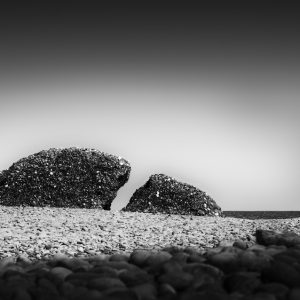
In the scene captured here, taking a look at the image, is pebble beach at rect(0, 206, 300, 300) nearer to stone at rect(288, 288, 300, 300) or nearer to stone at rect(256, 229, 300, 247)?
stone at rect(288, 288, 300, 300)

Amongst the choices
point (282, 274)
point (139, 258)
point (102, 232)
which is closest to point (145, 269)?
point (139, 258)

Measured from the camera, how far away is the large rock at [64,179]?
13.5 m

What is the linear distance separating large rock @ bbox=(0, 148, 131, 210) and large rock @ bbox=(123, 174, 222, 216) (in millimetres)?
880

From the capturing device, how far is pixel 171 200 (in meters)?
13.7

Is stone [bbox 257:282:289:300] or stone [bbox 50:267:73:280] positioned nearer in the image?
stone [bbox 257:282:289:300]

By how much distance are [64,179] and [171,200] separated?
319cm

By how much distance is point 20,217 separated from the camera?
10.5 m

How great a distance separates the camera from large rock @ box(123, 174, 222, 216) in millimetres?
13570

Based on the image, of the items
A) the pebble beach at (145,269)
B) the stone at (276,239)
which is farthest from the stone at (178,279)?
the stone at (276,239)

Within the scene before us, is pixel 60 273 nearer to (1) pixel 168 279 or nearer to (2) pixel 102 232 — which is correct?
(1) pixel 168 279

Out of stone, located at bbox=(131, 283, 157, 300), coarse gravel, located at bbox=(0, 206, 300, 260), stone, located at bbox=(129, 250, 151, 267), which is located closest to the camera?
stone, located at bbox=(131, 283, 157, 300)

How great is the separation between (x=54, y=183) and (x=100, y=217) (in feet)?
11.1

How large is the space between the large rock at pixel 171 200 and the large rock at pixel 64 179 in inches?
34.7

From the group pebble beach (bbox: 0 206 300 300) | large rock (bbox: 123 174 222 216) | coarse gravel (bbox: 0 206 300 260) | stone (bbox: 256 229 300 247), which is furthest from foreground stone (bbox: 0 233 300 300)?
large rock (bbox: 123 174 222 216)
